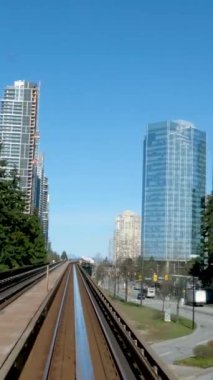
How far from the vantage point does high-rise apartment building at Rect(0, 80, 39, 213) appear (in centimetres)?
14600

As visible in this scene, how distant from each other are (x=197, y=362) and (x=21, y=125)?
116181mm

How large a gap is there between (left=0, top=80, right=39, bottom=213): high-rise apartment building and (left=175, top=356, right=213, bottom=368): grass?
99.0m

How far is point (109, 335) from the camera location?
23891mm

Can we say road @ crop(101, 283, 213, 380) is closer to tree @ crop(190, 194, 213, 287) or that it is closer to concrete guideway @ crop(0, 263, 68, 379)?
concrete guideway @ crop(0, 263, 68, 379)

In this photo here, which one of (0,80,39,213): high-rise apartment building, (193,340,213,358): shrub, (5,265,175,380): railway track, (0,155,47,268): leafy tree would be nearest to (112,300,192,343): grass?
(193,340,213,358): shrub

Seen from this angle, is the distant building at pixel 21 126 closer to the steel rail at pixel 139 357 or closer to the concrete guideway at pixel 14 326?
the concrete guideway at pixel 14 326

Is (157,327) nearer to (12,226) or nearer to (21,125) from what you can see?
(12,226)

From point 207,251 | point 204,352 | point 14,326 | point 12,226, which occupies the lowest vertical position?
point 204,352

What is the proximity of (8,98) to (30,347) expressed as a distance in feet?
487

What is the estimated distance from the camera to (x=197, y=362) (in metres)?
43.6

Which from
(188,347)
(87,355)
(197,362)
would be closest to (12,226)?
(188,347)

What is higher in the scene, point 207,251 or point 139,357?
point 207,251

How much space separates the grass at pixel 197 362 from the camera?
42.7m

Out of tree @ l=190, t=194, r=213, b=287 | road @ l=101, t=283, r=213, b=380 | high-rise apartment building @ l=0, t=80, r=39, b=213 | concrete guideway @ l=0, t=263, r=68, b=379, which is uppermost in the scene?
high-rise apartment building @ l=0, t=80, r=39, b=213
